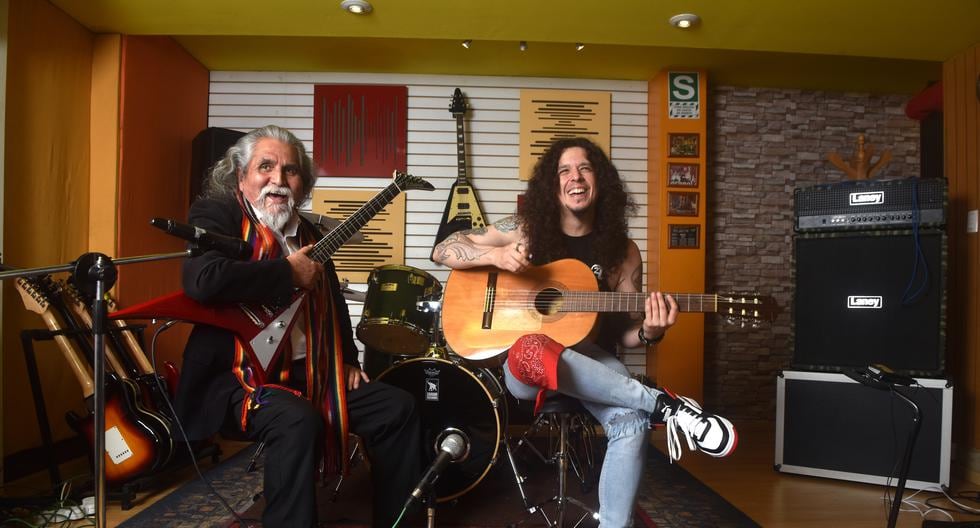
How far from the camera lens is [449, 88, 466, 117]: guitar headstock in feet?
14.4

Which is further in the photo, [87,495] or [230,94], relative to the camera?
[230,94]

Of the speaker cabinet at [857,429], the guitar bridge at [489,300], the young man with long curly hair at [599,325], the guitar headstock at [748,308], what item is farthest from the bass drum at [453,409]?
the speaker cabinet at [857,429]

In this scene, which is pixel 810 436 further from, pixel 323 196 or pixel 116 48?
pixel 116 48

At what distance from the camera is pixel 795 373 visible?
10.7 feet

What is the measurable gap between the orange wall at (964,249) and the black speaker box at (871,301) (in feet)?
2.15

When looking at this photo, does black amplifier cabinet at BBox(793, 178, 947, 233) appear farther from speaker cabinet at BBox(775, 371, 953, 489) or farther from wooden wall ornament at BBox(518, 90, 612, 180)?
wooden wall ornament at BBox(518, 90, 612, 180)

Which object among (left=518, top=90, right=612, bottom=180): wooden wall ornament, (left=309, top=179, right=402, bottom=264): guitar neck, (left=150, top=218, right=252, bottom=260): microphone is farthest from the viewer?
(left=518, top=90, right=612, bottom=180): wooden wall ornament

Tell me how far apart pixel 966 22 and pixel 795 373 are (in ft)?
7.03

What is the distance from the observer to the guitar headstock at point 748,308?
2.23 metres

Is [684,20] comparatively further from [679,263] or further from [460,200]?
[460,200]

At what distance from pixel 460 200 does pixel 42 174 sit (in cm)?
255

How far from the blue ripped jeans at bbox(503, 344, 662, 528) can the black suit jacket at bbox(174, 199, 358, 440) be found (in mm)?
968

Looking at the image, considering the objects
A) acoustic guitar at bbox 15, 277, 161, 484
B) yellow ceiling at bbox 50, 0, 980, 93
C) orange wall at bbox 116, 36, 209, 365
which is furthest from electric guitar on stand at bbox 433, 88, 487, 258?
acoustic guitar at bbox 15, 277, 161, 484

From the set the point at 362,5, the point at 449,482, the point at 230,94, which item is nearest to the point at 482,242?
the point at 449,482
